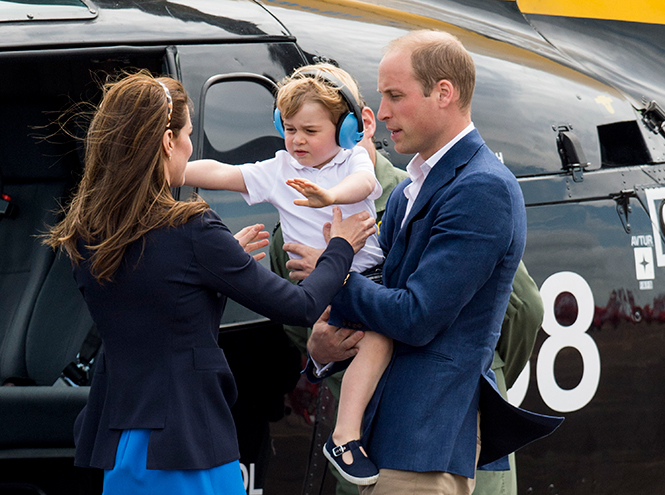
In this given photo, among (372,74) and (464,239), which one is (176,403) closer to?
(464,239)

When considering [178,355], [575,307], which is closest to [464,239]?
[178,355]

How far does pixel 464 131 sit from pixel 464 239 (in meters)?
0.33

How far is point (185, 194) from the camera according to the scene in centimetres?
259

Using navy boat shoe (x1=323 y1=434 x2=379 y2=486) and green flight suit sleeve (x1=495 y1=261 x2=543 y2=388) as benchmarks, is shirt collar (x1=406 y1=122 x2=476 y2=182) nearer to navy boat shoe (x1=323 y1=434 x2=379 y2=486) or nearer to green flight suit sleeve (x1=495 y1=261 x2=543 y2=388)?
green flight suit sleeve (x1=495 y1=261 x2=543 y2=388)

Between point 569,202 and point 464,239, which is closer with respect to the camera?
point 464,239

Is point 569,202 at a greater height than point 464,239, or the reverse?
point 464,239

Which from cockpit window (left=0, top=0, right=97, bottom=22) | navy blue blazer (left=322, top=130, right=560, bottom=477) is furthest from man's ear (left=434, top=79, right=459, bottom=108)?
cockpit window (left=0, top=0, right=97, bottom=22)

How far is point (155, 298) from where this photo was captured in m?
1.76

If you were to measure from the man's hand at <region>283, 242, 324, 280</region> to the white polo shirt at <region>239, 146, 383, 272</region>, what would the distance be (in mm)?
191

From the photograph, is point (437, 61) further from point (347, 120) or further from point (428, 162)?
point (347, 120)

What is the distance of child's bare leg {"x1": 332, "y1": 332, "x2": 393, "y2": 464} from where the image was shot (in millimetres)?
→ 1987

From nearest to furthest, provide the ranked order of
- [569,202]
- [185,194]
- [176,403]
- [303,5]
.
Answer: [176,403] → [185,194] → [569,202] → [303,5]

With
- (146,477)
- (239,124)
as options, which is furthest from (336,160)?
(146,477)

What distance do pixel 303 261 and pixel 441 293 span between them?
500 mm
